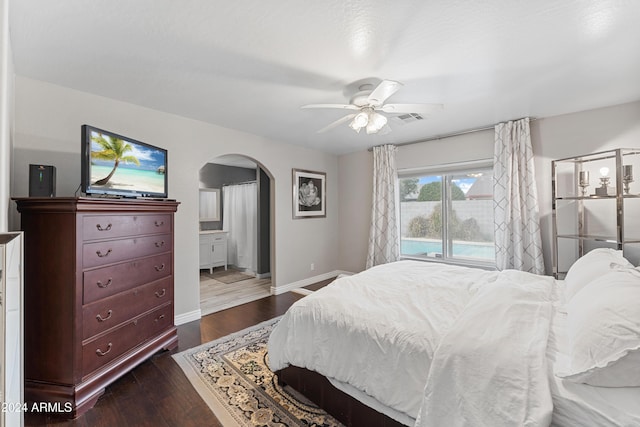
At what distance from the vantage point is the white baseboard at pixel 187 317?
309 cm

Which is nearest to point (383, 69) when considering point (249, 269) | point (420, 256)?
point (420, 256)

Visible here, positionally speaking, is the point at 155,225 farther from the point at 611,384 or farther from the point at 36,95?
the point at 611,384

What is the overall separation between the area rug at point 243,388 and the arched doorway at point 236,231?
1.77 meters

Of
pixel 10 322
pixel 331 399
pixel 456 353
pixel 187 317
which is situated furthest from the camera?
pixel 187 317

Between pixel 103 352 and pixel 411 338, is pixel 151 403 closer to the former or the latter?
pixel 103 352

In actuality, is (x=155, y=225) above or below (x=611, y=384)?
above

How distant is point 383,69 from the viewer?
2105mm

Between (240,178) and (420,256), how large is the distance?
15.3ft

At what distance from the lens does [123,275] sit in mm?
2119

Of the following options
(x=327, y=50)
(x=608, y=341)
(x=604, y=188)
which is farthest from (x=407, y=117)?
(x=608, y=341)

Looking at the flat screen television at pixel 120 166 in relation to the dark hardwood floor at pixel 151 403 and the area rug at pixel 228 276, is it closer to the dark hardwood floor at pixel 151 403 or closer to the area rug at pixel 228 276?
the dark hardwood floor at pixel 151 403

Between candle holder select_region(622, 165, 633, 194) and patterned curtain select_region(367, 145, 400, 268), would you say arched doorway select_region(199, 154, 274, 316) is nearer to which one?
patterned curtain select_region(367, 145, 400, 268)

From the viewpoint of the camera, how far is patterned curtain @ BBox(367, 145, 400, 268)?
4445 mm

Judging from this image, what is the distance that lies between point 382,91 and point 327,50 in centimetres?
49
